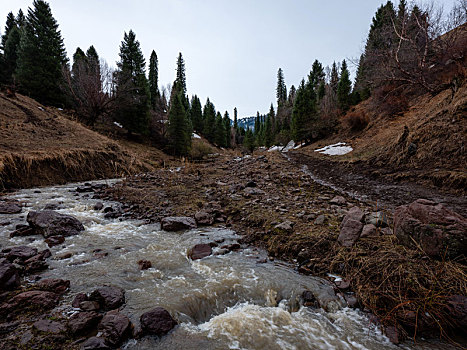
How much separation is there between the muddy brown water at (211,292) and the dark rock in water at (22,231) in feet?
0.56

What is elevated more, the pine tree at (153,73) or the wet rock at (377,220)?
the pine tree at (153,73)

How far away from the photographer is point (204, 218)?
563cm

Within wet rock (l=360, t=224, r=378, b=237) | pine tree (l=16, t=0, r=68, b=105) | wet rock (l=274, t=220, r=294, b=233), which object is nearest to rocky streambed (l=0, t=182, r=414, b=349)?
wet rock (l=274, t=220, r=294, b=233)

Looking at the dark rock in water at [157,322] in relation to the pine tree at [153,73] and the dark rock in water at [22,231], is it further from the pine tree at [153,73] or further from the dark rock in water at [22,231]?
the pine tree at [153,73]

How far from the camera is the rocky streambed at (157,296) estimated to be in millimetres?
2199

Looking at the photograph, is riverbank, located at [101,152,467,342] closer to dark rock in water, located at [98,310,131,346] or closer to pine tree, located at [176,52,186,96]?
dark rock in water, located at [98,310,131,346]

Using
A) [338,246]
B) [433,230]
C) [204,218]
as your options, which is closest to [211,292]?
[338,246]

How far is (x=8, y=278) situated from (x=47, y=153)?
10249 millimetres

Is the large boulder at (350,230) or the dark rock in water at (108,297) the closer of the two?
the dark rock in water at (108,297)

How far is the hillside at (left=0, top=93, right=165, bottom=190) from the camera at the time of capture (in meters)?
8.89

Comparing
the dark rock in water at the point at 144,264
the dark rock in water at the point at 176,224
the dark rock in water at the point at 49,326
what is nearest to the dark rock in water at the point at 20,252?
the dark rock in water at the point at 144,264

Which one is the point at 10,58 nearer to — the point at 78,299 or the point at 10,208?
the point at 10,208

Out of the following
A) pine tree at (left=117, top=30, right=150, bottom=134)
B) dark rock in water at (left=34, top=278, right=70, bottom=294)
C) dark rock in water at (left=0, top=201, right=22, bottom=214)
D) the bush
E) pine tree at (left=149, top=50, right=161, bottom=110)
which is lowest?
dark rock in water at (left=34, top=278, right=70, bottom=294)

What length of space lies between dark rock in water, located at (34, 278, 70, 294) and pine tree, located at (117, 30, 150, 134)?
2592 cm
